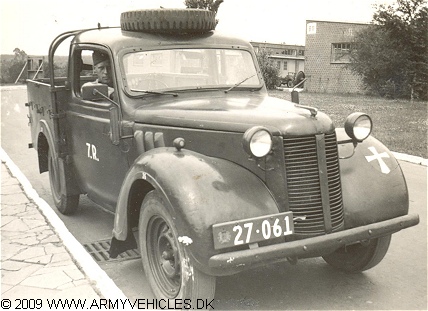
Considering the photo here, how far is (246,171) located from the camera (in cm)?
349

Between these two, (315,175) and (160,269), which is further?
(160,269)

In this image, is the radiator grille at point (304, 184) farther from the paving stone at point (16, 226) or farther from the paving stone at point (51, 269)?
the paving stone at point (16, 226)

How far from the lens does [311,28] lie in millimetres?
34312

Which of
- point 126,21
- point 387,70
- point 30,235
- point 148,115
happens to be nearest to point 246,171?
point 148,115

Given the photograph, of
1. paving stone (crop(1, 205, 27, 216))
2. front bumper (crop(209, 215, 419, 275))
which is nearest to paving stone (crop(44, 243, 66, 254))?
paving stone (crop(1, 205, 27, 216))

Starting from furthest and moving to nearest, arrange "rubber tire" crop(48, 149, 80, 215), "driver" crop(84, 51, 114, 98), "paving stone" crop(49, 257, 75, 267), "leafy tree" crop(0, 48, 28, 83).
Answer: "leafy tree" crop(0, 48, 28, 83)
"rubber tire" crop(48, 149, 80, 215)
"driver" crop(84, 51, 114, 98)
"paving stone" crop(49, 257, 75, 267)

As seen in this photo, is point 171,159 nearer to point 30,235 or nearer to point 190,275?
point 190,275

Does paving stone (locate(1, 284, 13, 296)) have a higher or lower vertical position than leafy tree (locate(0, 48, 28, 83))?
higher

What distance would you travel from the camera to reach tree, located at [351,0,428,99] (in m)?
24.4

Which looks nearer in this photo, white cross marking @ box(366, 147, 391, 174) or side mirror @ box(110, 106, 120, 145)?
Answer: white cross marking @ box(366, 147, 391, 174)

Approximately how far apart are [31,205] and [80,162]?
941 millimetres

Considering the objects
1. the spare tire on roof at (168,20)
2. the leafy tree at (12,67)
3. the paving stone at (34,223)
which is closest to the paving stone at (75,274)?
the paving stone at (34,223)

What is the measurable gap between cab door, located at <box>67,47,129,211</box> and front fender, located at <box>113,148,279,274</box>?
1.02 m

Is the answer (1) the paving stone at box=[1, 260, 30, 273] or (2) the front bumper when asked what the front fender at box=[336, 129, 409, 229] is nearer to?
(2) the front bumper
